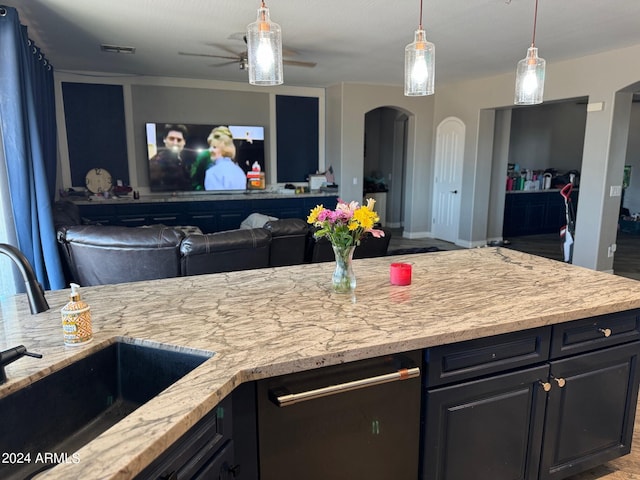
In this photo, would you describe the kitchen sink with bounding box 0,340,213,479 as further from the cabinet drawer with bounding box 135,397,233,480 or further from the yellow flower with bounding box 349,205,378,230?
the yellow flower with bounding box 349,205,378,230

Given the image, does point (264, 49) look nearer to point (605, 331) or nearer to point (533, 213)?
point (605, 331)

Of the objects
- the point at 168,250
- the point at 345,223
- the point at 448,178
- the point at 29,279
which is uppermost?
the point at 448,178

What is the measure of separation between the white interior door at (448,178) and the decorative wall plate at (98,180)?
5.39m

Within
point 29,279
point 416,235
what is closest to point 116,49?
point 29,279

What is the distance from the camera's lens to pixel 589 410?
1.96 meters

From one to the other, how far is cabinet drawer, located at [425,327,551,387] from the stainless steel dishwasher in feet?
0.29

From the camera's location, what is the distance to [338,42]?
451 cm

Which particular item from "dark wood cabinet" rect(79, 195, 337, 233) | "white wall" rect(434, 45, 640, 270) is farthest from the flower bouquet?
"dark wood cabinet" rect(79, 195, 337, 233)

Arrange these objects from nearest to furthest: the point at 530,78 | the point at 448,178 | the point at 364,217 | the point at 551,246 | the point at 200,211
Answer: the point at 364,217, the point at 530,78, the point at 200,211, the point at 551,246, the point at 448,178

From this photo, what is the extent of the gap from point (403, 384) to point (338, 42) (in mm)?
3914

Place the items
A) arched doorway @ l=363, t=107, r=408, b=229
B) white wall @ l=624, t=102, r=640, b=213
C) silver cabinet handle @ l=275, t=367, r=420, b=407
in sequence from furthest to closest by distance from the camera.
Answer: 1. white wall @ l=624, t=102, r=640, b=213
2. arched doorway @ l=363, t=107, r=408, b=229
3. silver cabinet handle @ l=275, t=367, r=420, b=407

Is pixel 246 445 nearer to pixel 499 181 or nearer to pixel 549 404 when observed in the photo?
pixel 549 404

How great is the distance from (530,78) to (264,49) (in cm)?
149

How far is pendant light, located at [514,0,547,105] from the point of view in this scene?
2402mm
